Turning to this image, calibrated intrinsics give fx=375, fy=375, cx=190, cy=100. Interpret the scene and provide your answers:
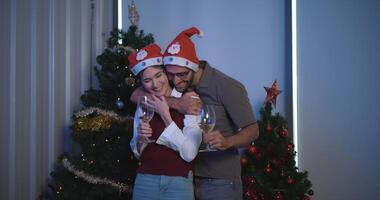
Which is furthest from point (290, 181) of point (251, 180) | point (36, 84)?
point (36, 84)

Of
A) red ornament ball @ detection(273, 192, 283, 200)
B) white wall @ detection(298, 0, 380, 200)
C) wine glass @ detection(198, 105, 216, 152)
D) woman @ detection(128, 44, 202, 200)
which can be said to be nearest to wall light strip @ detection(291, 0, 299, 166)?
white wall @ detection(298, 0, 380, 200)

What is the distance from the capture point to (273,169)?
9.74 ft

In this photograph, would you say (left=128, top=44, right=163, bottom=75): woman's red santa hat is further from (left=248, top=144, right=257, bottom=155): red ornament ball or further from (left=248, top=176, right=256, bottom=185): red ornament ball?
(left=248, top=176, right=256, bottom=185): red ornament ball

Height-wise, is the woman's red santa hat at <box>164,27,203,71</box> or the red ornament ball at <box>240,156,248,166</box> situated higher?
the woman's red santa hat at <box>164,27,203,71</box>

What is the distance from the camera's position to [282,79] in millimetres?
3434

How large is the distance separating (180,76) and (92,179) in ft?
3.25

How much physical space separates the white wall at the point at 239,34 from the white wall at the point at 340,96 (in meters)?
0.21

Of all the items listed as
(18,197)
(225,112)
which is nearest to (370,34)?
(225,112)

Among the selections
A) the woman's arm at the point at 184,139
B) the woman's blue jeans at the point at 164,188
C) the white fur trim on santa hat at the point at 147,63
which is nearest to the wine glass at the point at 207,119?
the woman's arm at the point at 184,139

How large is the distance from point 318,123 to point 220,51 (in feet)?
3.62

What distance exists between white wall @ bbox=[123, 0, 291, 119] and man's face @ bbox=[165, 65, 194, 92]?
1.58 metres

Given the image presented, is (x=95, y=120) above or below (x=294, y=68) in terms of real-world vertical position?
below

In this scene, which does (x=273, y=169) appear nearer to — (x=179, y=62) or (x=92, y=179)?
(x=92, y=179)

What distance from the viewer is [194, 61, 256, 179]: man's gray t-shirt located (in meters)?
1.78
